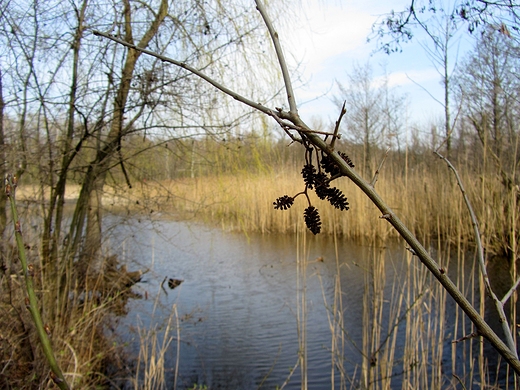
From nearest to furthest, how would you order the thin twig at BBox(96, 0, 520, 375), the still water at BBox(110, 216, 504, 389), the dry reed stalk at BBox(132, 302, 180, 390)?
1. the thin twig at BBox(96, 0, 520, 375)
2. the dry reed stalk at BBox(132, 302, 180, 390)
3. the still water at BBox(110, 216, 504, 389)

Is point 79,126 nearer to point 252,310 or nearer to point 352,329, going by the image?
point 252,310

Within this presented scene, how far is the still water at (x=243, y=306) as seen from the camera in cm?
371

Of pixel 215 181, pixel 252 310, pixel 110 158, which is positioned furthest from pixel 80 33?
pixel 252 310

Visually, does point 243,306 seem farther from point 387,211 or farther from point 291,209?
point 387,211

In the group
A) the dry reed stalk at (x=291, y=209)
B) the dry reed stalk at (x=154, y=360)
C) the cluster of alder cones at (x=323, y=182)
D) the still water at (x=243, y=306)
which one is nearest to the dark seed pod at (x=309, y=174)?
the cluster of alder cones at (x=323, y=182)

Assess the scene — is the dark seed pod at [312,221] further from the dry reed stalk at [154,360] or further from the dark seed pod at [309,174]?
the dry reed stalk at [154,360]

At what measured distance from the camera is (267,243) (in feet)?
22.2

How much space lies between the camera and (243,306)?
4.89m

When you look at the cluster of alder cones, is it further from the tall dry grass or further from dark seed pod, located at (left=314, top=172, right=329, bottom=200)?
the tall dry grass

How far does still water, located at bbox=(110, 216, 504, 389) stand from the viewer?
3.71m

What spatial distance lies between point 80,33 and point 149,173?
3.83ft

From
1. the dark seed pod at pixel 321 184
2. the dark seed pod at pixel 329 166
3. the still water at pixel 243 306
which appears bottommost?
the still water at pixel 243 306

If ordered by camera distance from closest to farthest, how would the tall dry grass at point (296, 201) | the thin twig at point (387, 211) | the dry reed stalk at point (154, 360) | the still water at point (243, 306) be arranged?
the thin twig at point (387, 211) → the dry reed stalk at point (154, 360) → the still water at point (243, 306) → the tall dry grass at point (296, 201)

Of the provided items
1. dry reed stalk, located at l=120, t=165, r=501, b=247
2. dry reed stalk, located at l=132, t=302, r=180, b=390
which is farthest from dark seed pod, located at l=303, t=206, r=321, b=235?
dry reed stalk, located at l=132, t=302, r=180, b=390
